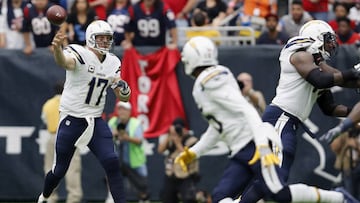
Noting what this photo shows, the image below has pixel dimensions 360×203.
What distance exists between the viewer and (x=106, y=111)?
16156 millimetres

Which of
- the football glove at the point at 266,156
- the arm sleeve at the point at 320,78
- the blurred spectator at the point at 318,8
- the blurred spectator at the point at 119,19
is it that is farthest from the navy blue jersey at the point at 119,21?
the football glove at the point at 266,156

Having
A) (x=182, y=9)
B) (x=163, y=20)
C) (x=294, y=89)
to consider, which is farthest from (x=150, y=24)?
(x=294, y=89)

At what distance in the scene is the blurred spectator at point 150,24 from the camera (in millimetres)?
Result: 15930

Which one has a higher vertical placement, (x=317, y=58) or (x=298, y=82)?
(x=317, y=58)

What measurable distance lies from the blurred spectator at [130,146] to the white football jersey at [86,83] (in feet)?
10.3

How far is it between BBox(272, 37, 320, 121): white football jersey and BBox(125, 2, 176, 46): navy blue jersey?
521 cm

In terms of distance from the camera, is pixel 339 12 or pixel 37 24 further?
pixel 339 12

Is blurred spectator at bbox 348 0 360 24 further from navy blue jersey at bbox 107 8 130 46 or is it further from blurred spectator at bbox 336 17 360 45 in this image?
navy blue jersey at bbox 107 8 130 46

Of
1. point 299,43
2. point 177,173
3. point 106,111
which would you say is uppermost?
point 299,43

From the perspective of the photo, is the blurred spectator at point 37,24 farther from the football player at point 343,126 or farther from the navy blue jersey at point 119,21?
the football player at point 343,126

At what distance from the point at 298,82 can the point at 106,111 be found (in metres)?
5.79

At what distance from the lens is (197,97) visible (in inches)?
393

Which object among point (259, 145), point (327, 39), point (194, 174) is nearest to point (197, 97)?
point (259, 145)

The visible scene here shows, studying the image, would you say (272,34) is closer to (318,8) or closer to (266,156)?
(318,8)
